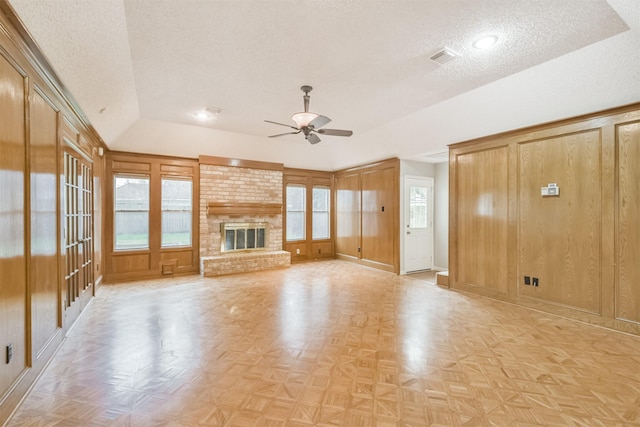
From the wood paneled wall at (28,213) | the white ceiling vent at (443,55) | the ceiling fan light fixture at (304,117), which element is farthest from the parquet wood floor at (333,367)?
the white ceiling vent at (443,55)

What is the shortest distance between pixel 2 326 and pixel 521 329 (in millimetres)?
4628

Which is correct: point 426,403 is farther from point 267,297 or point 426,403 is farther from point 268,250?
point 268,250

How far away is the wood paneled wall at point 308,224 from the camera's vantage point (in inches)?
298

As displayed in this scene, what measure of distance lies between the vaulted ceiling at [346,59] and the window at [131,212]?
3.45 feet

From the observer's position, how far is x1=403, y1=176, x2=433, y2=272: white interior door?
20.5ft

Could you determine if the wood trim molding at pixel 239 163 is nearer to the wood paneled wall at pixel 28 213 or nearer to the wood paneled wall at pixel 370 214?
the wood paneled wall at pixel 370 214

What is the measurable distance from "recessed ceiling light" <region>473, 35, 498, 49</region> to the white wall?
13.0 feet

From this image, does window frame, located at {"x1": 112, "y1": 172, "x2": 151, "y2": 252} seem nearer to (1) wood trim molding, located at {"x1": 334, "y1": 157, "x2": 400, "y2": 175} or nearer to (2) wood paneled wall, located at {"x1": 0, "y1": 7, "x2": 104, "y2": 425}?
(2) wood paneled wall, located at {"x1": 0, "y1": 7, "x2": 104, "y2": 425}

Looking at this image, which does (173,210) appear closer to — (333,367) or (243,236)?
(243,236)

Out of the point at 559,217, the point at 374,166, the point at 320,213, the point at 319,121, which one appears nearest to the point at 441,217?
the point at 374,166

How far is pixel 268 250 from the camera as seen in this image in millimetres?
7043

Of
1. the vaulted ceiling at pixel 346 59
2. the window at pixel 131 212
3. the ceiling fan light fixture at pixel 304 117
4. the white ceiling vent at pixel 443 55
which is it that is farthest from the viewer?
the window at pixel 131 212

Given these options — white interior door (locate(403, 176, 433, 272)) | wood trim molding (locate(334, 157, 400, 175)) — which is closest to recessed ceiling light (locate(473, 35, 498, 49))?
wood trim molding (locate(334, 157, 400, 175))

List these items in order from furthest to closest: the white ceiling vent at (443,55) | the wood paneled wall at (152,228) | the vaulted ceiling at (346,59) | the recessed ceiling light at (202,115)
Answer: the wood paneled wall at (152,228) → the recessed ceiling light at (202,115) → the white ceiling vent at (443,55) → the vaulted ceiling at (346,59)
